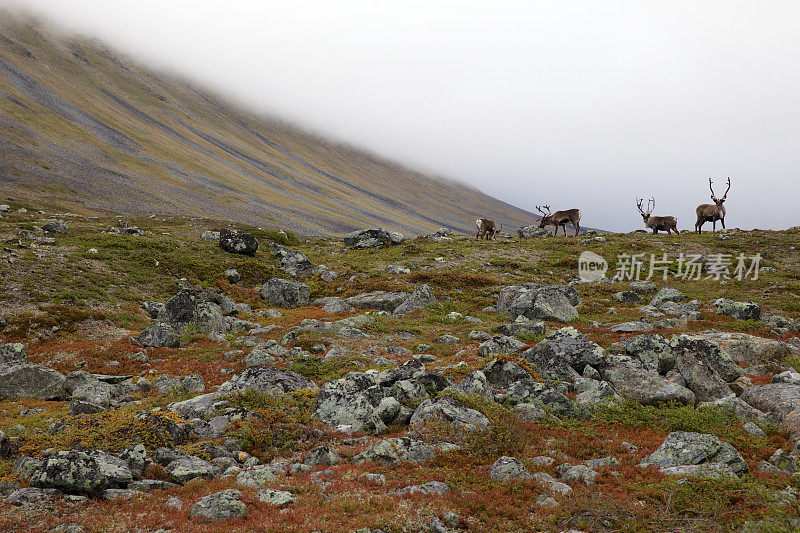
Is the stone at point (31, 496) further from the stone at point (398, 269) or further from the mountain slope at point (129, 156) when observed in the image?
the mountain slope at point (129, 156)

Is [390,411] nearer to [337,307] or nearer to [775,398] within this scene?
[775,398]

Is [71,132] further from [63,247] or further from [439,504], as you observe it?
[439,504]

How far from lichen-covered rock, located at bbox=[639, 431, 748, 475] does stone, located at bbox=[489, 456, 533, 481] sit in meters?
2.96

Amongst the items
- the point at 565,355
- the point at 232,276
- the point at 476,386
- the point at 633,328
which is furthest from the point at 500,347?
the point at 232,276

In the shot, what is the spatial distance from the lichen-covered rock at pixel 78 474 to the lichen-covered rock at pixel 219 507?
212cm

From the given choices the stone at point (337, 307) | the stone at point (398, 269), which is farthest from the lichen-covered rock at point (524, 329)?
the stone at point (398, 269)

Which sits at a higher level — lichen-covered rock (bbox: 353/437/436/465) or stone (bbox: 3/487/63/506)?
lichen-covered rock (bbox: 353/437/436/465)

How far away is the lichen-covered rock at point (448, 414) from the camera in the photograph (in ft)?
38.2

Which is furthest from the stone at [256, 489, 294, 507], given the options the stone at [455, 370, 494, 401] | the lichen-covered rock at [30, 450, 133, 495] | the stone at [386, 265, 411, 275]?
the stone at [386, 265, 411, 275]

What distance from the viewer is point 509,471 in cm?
948

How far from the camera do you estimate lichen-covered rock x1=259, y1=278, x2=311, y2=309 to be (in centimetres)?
3194

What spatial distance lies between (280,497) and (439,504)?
3193 millimetres

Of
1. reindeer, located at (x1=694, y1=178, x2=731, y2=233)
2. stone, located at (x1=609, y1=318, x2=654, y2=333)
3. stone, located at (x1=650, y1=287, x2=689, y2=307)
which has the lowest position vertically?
stone, located at (x1=609, y1=318, x2=654, y2=333)

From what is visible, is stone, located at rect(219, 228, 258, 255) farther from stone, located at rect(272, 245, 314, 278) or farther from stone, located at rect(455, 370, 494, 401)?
stone, located at rect(455, 370, 494, 401)
